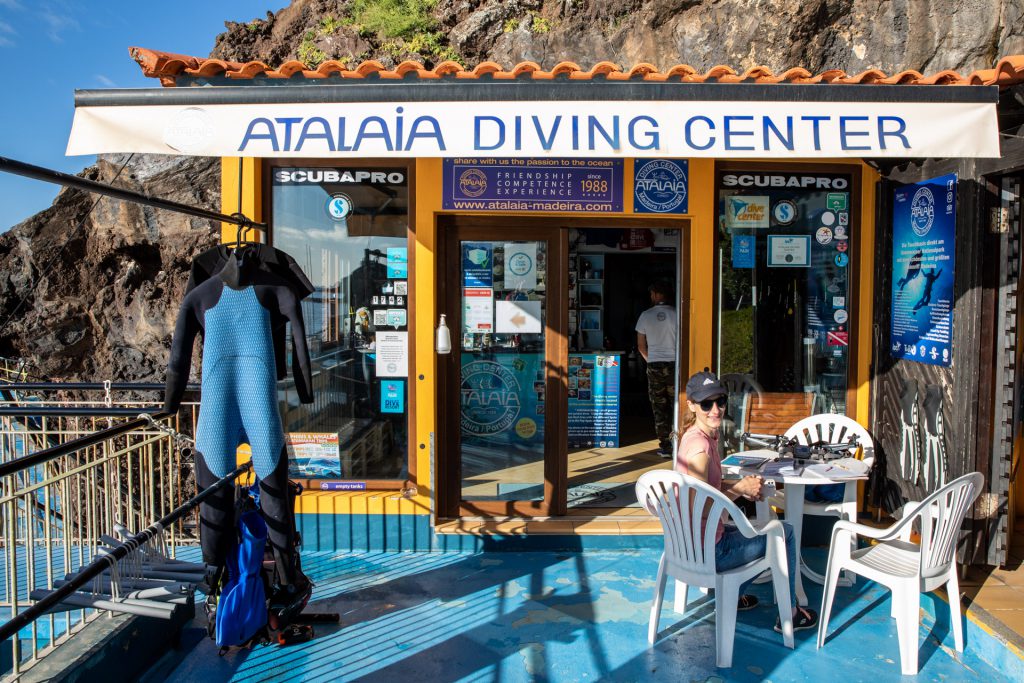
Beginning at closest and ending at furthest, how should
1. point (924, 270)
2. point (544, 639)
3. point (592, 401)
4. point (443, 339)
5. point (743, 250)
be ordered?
1. point (544, 639)
2. point (924, 270)
3. point (443, 339)
4. point (743, 250)
5. point (592, 401)

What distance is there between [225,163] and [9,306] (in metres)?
7.14

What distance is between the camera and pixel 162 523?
3074mm

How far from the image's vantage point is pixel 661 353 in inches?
300

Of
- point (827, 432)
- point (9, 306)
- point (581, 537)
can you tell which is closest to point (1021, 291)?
point (827, 432)

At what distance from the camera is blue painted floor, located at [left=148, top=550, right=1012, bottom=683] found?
3.71 m

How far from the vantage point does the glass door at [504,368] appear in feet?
18.1

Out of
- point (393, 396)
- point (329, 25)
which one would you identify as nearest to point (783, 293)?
point (393, 396)

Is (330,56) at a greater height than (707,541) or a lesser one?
greater

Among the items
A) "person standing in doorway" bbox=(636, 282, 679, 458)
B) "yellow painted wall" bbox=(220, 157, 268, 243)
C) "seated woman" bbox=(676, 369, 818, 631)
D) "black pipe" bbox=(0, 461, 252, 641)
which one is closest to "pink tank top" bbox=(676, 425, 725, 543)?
"seated woman" bbox=(676, 369, 818, 631)

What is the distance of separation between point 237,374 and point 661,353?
16.3 feet

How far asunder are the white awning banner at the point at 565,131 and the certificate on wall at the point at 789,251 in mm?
1897

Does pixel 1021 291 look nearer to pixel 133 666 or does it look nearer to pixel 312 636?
pixel 312 636

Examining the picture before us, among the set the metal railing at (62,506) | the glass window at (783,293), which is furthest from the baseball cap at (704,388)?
the metal railing at (62,506)

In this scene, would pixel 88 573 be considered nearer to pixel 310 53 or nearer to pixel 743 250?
pixel 743 250
